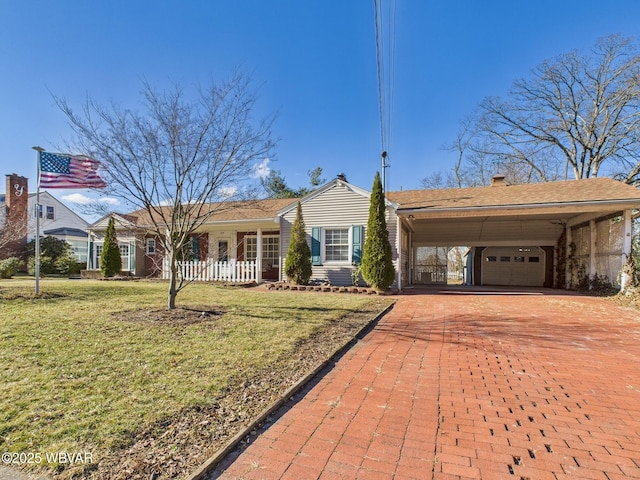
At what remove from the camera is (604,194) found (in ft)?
32.6

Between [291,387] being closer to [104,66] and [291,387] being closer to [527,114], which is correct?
[104,66]

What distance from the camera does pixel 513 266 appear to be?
1658cm

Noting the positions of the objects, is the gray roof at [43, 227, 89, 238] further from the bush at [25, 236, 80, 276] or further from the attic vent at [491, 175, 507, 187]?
the attic vent at [491, 175, 507, 187]

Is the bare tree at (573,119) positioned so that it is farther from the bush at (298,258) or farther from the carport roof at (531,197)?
the bush at (298,258)

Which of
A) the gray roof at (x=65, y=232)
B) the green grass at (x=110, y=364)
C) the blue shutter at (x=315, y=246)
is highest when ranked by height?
the gray roof at (x=65, y=232)

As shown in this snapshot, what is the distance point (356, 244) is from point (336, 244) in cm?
89

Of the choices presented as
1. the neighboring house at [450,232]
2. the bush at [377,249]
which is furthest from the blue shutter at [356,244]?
the bush at [377,249]

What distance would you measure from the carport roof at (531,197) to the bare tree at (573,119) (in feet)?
38.2

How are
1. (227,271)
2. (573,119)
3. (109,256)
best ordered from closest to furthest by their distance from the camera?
(227,271)
(109,256)
(573,119)

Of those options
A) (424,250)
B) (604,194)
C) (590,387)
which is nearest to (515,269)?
(604,194)

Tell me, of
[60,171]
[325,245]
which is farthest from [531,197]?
[60,171]

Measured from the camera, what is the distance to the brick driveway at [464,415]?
200cm

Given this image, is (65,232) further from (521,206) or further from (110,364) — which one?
(521,206)

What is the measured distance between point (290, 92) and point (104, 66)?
448 cm
